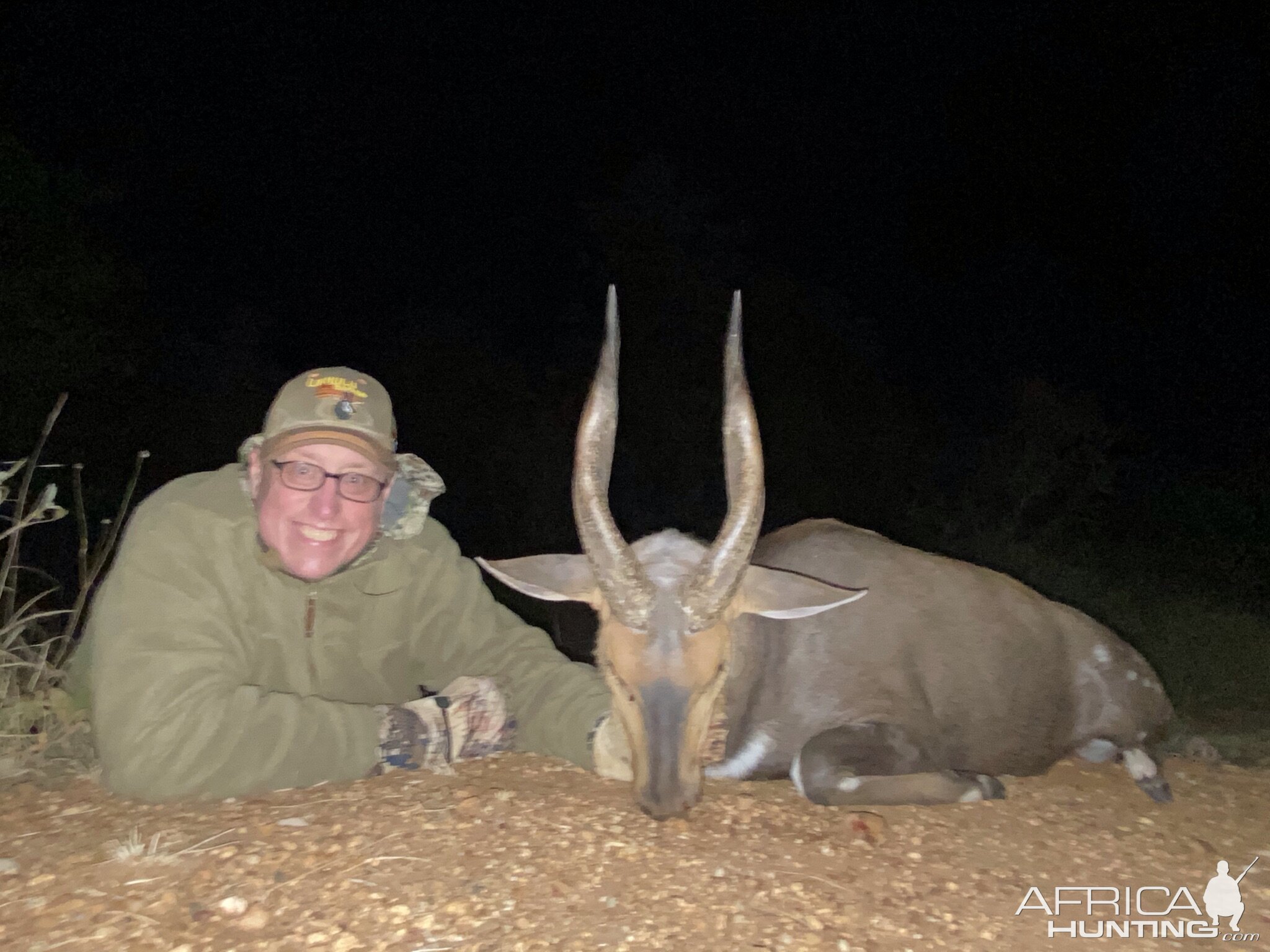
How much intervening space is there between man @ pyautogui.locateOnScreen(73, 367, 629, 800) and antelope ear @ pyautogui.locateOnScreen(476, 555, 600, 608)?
0.26 metres

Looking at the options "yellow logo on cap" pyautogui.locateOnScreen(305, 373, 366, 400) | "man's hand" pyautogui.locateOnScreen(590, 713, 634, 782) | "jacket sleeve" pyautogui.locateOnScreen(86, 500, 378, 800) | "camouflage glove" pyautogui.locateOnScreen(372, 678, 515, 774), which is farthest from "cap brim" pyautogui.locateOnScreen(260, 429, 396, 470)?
"man's hand" pyautogui.locateOnScreen(590, 713, 634, 782)

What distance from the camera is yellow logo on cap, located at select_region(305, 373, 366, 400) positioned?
11.4 feet

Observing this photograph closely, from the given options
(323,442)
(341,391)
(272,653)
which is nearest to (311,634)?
(272,653)

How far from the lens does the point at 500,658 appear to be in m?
3.89

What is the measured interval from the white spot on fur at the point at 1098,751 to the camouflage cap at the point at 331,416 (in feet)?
11.0

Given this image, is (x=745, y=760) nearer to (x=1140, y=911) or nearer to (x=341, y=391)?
(x=1140, y=911)

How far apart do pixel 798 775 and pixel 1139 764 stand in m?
1.63

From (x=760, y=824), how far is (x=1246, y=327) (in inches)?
948

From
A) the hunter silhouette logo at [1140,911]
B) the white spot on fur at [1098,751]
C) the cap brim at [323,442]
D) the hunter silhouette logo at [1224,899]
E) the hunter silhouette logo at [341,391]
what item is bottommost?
the white spot on fur at [1098,751]

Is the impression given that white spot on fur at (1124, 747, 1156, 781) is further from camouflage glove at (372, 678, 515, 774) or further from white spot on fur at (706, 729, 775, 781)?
camouflage glove at (372, 678, 515, 774)

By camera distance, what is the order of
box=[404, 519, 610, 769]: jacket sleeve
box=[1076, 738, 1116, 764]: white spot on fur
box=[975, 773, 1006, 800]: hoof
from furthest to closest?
box=[1076, 738, 1116, 764]: white spot on fur, box=[975, 773, 1006, 800]: hoof, box=[404, 519, 610, 769]: jacket sleeve

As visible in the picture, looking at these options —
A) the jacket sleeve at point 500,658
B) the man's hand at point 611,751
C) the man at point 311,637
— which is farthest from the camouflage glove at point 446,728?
the man's hand at point 611,751

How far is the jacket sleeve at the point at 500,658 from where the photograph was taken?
Answer: 3635mm

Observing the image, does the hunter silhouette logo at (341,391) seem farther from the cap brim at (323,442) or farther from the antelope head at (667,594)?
the antelope head at (667,594)
